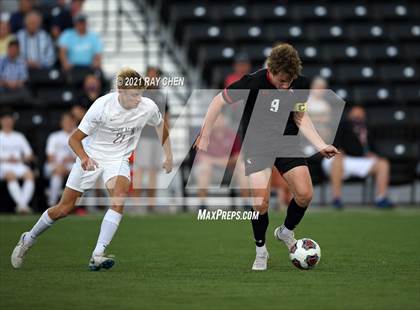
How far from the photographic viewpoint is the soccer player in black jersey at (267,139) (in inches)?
360

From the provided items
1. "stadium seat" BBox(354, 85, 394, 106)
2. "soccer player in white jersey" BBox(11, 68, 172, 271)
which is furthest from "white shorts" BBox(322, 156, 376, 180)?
"soccer player in white jersey" BBox(11, 68, 172, 271)

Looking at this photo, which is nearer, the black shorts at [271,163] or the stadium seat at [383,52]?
the black shorts at [271,163]

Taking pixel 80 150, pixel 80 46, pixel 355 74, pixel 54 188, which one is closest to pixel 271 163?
pixel 80 150

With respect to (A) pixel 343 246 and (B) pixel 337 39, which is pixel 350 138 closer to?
(B) pixel 337 39

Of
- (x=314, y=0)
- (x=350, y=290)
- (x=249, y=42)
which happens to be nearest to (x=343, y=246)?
(x=350, y=290)

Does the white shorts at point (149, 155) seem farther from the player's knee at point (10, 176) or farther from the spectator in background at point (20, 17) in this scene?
the spectator in background at point (20, 17)

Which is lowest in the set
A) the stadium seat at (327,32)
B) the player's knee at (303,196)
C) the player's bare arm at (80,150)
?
the stadium seat at (327,32)

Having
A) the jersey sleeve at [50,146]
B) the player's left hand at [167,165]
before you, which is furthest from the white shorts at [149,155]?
the player's left hand at [167,165]

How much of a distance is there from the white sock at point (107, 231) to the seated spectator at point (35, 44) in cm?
969

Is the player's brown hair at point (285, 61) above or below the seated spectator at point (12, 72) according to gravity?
above

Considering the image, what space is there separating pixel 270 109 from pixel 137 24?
464 inches

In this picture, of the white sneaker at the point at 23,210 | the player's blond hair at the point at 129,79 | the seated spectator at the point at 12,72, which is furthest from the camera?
the seated spectator at the point at 12,72

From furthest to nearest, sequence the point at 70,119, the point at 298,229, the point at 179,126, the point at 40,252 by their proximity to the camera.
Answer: the point at 179,126, the point at 70,119, the point at 298,229, the point at 40,252

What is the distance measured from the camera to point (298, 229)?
13.3m
